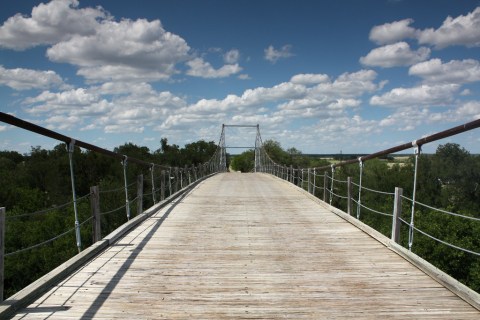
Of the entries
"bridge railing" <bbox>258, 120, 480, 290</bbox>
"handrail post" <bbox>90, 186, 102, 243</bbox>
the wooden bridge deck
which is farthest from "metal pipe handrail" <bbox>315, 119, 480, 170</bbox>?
"handrail post" <bbox>90, 186, 102, 243</bbox>

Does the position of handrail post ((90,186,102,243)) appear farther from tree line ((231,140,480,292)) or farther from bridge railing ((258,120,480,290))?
tree line ((231,140,480,292))

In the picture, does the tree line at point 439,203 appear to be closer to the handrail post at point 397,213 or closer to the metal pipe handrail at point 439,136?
the metal pipe handrail at point 439,136

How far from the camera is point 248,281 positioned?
4.20 meters

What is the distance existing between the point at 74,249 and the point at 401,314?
29.8m

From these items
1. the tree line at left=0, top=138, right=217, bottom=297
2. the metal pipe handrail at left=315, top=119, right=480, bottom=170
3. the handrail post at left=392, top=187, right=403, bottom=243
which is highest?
the metal pipe handrail at left=315, top=119, right=480, bottom=170

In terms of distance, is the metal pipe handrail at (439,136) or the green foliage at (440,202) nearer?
the metal pipe handrail at (439,136)

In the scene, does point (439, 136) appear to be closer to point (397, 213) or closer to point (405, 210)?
point (397, 213)

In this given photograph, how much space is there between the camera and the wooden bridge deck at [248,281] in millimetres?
3414

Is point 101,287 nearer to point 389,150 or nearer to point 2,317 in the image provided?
point 2,317

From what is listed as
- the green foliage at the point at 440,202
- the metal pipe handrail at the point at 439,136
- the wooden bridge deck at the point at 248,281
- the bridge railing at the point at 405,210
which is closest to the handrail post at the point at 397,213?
the bridge railing at the point at 405,210

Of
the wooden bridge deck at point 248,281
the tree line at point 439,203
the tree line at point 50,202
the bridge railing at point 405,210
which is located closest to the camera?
the wooden bridge deck at point 248,281

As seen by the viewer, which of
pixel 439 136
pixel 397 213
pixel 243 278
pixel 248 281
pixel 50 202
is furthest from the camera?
pixel 50 202

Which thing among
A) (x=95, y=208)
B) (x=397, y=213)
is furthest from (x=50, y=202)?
(x=397, y=213)

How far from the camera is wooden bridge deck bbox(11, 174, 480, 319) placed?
11.2 ft
